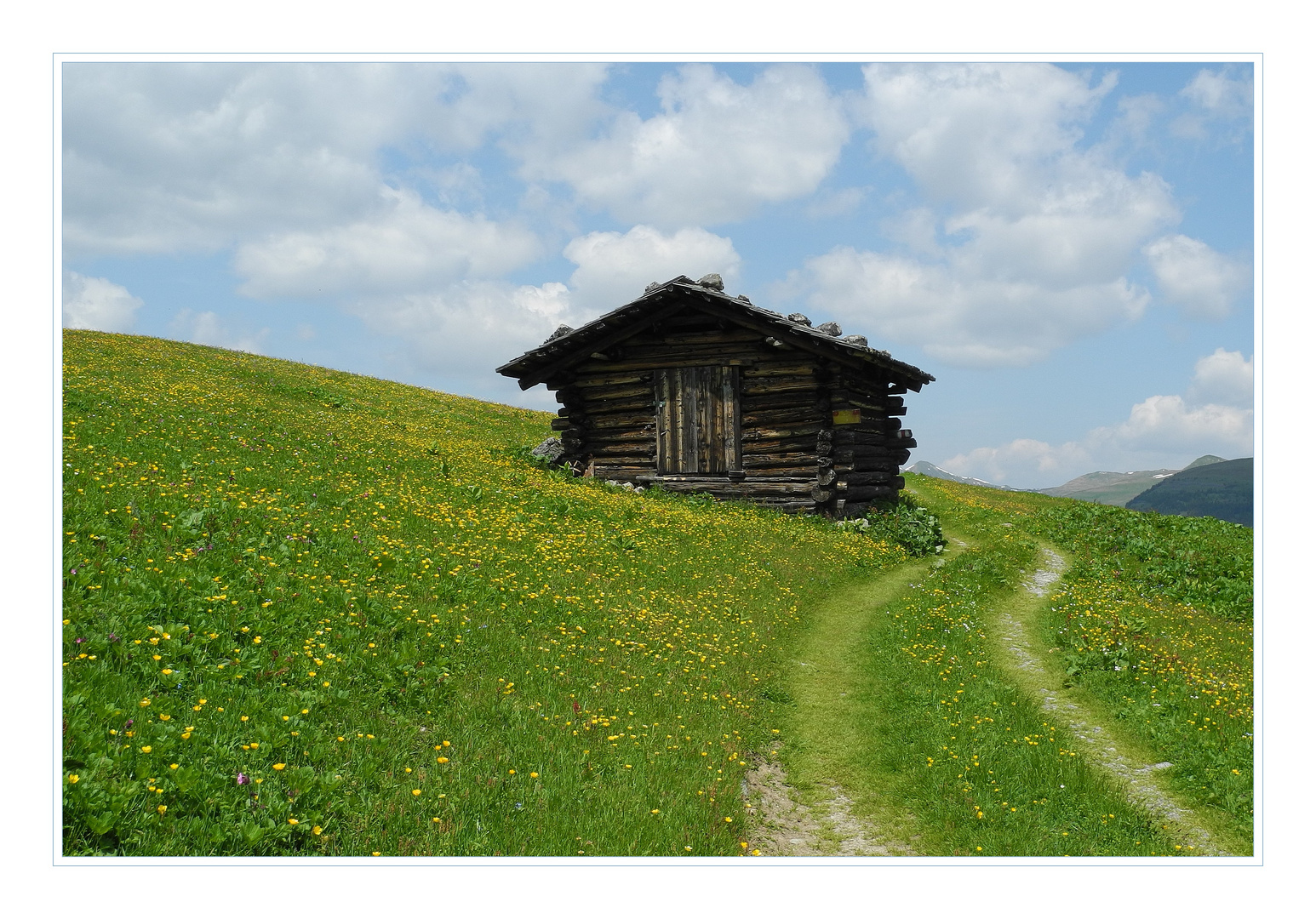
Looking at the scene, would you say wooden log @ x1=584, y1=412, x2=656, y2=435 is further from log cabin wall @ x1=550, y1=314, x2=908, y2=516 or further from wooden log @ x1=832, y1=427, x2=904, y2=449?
wooden log @ x1=832, y1=427, x2=904, y2=449

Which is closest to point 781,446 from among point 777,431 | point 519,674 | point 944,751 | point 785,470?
point 777,431

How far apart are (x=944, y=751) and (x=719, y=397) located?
16091 mm

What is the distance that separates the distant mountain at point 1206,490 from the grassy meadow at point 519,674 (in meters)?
153

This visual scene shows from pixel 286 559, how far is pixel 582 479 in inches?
577

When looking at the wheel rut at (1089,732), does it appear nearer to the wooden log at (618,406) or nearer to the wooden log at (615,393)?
the wooden log at (618,406)

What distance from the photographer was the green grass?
18.3 ft

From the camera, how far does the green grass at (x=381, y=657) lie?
558cm

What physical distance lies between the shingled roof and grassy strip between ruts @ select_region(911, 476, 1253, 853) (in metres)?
7.93

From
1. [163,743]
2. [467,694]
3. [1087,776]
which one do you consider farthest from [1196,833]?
[163,743]

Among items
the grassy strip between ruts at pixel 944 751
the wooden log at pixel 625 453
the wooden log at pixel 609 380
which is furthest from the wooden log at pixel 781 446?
the grassy strip between ruts at pixel 944 751

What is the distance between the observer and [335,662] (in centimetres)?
761

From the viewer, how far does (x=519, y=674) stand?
8695 mm

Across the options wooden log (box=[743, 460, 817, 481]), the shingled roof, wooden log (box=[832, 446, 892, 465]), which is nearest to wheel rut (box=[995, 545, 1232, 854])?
wooden log (box=[832, 446, 892, 465])

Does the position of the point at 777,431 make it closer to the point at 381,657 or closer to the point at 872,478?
the point at 872,478
